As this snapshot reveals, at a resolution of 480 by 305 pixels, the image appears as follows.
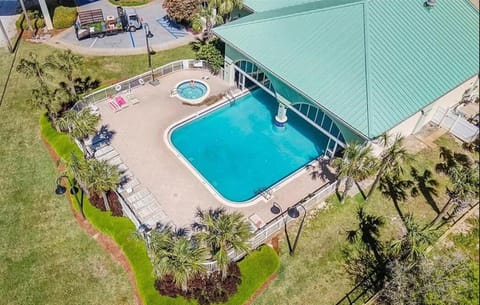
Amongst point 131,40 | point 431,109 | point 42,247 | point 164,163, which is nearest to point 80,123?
point 164,163

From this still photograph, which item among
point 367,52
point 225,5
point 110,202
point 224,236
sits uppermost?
point 367,52

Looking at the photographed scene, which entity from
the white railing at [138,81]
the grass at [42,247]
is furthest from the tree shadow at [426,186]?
the grass at [42,247]

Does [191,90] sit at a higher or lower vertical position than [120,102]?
lower

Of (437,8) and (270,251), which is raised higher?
(437,8)

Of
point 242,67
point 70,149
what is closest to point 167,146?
point 70,149

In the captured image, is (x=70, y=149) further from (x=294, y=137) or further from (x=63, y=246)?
(x=294, y=137)

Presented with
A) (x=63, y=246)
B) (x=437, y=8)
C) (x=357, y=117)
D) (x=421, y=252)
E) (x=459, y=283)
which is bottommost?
(x=63, y=246)

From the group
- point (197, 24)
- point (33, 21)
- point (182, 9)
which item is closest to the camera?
point (197, 24)

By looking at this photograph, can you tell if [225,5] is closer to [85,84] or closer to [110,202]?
[85,84]
